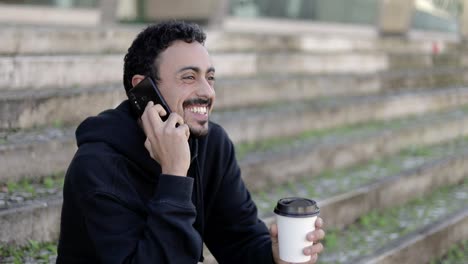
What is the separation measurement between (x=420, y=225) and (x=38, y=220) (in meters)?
3.15

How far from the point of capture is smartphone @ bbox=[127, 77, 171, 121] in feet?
8.71

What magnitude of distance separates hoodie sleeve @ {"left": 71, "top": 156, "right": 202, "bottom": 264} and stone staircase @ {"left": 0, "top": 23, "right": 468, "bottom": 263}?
1285 millimetres

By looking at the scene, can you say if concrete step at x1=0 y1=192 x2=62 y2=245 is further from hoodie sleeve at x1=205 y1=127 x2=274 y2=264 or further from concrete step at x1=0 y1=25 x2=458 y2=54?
concrete step at x1=0 y1=25 x2=458 y2=54

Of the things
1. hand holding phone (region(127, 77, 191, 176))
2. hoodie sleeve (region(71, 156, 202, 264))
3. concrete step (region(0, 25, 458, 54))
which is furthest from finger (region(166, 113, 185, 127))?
concrete step (region(0, 25, 458, 54))

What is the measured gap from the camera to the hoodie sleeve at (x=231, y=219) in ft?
10.1

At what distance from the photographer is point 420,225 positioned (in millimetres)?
5453

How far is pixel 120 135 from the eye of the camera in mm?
2648

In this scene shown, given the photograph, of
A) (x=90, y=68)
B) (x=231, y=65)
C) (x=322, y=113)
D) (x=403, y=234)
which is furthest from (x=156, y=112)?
(x=231, y=65)

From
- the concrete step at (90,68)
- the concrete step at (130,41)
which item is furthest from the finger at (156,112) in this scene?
the concrete step at (130,41)

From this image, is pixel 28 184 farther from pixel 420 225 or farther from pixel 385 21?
pixel 385 21

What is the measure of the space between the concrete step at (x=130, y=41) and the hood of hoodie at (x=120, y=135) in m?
3.48

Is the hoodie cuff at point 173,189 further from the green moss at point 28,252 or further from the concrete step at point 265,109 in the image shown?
the concrete step at point 265,109

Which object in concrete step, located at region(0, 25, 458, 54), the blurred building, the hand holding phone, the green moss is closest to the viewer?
the hand holding phone

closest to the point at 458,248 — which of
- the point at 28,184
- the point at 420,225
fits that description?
the point at 420,225
